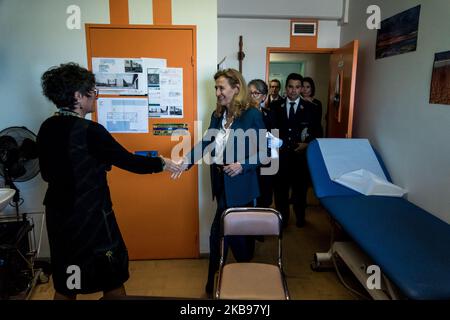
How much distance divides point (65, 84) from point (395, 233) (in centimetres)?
191

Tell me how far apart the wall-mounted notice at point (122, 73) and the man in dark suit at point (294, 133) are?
1494 millimetres

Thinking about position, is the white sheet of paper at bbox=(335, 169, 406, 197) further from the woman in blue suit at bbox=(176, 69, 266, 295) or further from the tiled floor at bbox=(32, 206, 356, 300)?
Answer: the woman in blue suit at bbox=(176, 69, 266, 295)

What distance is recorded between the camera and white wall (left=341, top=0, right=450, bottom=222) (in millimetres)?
2256

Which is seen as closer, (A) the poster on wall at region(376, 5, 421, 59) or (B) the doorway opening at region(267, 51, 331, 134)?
(A) the poster on wall at region(376, 5, 421, 59)

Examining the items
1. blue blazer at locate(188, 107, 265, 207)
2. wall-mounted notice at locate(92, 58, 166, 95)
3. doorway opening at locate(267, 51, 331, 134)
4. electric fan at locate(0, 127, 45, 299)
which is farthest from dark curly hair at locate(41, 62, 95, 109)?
doorway opening at locate(267, 51, 331, 134)

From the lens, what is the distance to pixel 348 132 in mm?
3400

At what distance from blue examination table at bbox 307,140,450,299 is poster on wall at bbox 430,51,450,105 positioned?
2.51 ft

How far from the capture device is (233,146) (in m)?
2.17

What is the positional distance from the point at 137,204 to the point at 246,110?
1329 millimetres

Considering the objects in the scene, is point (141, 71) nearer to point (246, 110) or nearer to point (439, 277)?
point (246, 110)

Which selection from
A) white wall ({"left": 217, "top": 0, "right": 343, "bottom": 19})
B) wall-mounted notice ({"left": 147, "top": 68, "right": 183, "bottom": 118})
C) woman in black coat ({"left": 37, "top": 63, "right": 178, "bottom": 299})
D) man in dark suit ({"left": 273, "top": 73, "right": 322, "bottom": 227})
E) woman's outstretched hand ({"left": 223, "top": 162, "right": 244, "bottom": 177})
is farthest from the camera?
white wall ({"left": 217, "top": 0, "right": 343, "bottom": 19})

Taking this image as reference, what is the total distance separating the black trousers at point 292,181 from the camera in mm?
3623
